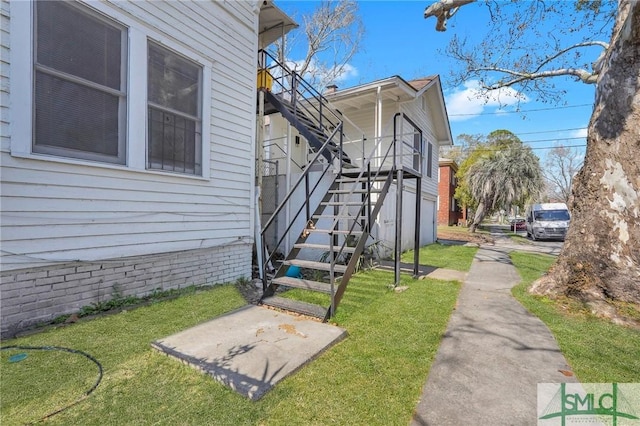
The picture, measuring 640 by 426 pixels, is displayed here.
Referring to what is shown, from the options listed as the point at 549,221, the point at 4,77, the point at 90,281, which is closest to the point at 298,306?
the point at 90,281

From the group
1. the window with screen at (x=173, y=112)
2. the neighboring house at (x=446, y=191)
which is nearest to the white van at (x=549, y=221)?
the neighboring house at (x=446, y=191)

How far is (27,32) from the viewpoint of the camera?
309 cm

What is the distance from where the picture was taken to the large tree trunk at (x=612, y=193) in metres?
4.07

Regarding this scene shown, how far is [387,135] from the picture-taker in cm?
923

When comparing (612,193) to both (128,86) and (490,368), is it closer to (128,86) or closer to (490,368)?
(490,368)

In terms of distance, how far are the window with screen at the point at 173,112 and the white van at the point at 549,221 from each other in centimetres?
1880

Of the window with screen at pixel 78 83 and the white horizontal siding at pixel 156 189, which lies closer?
the white horizontal siding at pixel 156 189

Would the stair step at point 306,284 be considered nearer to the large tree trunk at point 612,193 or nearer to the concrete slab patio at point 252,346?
the concrete slab patio at point 252,346

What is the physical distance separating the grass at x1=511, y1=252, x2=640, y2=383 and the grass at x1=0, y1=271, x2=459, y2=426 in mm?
1266

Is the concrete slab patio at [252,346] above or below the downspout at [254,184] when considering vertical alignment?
below

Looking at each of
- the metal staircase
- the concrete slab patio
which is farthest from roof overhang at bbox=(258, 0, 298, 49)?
the concrete slab patio

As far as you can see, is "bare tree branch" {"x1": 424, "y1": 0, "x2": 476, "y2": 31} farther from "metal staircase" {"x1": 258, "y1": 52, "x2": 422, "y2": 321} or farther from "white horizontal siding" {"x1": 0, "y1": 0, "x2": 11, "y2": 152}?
"white horizontal siding" {"x1": 0, "y1": 0, "x2": 11, "y2": 152}

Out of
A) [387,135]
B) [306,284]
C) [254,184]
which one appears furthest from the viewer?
[387,135]

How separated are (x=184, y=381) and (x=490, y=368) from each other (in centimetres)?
263
